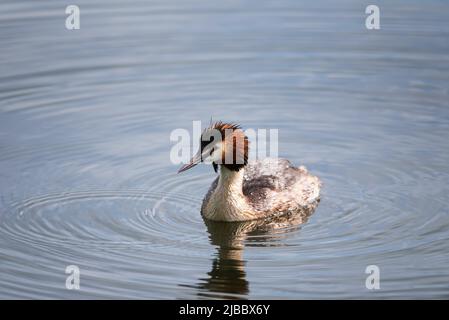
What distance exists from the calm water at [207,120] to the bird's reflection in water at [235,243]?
0.03 meters

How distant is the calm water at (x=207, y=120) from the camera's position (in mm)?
11929

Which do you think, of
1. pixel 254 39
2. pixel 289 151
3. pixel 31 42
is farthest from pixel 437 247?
pixel 31 42

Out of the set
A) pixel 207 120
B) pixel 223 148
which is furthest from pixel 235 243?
pixel 207 120

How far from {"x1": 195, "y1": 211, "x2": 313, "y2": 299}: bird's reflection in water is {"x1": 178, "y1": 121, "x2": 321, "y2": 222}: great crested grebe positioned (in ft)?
0.53

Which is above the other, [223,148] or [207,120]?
[207,120]

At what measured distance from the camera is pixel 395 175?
14609 mm

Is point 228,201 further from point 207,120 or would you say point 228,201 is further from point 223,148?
point 207,120

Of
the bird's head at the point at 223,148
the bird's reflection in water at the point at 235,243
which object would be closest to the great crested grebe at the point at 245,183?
the bird's head at the point at 223,148

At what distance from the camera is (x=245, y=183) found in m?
14.4

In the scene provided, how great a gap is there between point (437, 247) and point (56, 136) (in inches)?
243

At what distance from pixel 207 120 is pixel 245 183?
7.53ft

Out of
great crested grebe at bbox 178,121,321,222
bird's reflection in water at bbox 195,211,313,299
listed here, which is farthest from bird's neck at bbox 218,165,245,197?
bird's reflection in water at bbox 195,211,313,299

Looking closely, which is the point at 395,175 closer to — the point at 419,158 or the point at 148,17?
the point at 419,158

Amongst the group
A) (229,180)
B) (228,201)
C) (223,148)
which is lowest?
(228,201)
